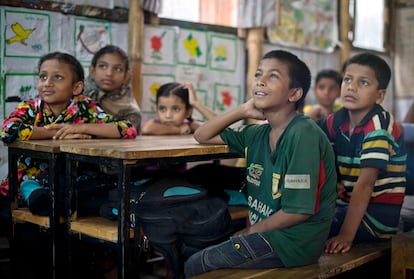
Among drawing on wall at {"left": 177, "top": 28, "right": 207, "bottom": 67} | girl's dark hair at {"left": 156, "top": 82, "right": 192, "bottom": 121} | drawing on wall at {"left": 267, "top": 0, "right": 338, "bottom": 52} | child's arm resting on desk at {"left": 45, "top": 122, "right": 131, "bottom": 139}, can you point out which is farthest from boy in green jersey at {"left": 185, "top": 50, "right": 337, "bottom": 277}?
drawing on wall at {"left": 267, "top": 0, "right": 338, "bottom": 52}

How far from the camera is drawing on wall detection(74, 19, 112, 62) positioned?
421 centimetres

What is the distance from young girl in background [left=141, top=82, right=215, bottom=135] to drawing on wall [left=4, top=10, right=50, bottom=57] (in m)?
0.96

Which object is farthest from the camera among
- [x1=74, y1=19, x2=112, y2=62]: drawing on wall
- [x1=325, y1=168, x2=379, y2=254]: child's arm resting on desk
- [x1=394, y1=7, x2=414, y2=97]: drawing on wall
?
[x1=394, y1=7, x2=414, y2=97]: drawing on wall

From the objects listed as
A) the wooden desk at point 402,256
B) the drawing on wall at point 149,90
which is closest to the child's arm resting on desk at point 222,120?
the wooden desk at point 402,256

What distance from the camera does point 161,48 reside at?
4867mm

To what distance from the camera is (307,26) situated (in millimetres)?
6461

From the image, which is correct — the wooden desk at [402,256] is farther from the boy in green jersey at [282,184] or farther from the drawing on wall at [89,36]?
the drawing on wall at [89,36]

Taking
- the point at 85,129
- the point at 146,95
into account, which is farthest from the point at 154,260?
the point at 146,95

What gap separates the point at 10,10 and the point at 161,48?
4.75ft

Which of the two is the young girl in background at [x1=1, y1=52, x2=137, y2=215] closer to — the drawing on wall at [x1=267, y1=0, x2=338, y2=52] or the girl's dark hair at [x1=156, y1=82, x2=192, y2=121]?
the girl's dark hair at [x1=156, y1=82, x2=192, y2=121]

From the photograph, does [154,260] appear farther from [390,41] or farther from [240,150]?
[390,41]

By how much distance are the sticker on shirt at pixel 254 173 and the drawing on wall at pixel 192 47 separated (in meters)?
2.88

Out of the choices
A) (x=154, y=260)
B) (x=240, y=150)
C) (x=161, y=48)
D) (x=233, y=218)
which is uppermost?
(x=161, y=48)

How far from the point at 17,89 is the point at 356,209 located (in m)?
2.53
